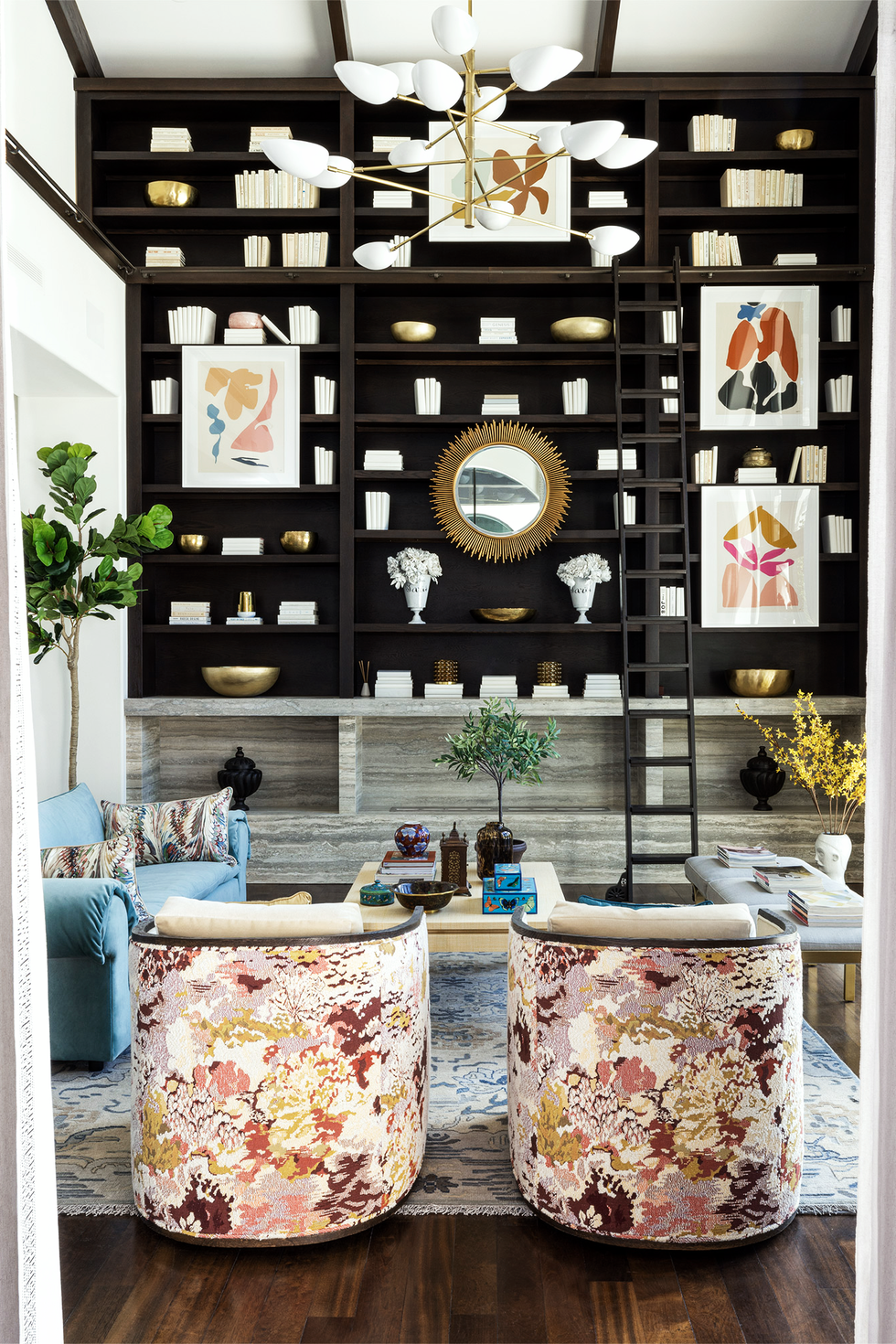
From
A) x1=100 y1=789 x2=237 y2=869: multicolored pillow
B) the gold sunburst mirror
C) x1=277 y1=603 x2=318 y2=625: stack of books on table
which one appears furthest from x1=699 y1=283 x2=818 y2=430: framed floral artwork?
x1=100 y1=789 x2=237 y2=869: multicolored pillow

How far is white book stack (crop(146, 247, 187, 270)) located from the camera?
5.54 metres

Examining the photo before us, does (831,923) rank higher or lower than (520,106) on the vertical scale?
lower

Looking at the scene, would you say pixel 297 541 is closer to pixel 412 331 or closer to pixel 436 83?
pixel 412 331

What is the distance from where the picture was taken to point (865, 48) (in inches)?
211

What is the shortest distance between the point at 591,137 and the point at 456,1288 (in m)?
3.19

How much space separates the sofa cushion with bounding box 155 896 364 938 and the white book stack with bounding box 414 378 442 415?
4015 millimetres

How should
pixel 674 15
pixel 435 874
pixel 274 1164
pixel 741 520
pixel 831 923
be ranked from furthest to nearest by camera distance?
pixel 741 520 < pixel 674 15 < pixel 435 874 < pixel 831 923 < pixel 274 1164

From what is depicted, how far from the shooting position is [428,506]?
19.4ft

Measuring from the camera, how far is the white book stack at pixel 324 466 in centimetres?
559

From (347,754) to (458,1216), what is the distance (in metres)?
3.45

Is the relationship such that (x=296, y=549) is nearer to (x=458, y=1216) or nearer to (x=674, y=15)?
(x=674, y=15)

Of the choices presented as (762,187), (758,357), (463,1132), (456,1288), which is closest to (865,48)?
(762,187)

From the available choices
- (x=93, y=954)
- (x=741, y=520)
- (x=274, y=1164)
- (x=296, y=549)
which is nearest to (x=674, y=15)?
(x=741, y=520)

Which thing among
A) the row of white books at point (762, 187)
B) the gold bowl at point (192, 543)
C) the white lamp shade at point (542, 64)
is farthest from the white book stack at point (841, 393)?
the gold bowl at point (192, 543)
